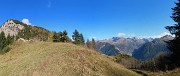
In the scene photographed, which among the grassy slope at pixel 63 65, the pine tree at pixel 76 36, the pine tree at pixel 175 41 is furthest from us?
the pine tree at pixel 76 36

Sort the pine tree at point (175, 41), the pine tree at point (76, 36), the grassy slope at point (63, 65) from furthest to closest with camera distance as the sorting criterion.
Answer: the pine tree at point (76, 36), the pine tree at point (175, 41), the grassy slope at point (63, 65)

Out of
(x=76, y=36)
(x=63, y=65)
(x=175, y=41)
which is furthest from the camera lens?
(x=76, y=36)

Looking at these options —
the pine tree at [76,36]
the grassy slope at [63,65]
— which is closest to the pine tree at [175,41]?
the grassy slope at [63,65]

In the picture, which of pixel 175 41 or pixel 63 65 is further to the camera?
pixel 175 41

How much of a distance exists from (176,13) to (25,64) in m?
25.7

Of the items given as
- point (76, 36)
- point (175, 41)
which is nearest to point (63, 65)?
point (175, 41)

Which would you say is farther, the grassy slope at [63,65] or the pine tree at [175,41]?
the pine tree at [175,41]

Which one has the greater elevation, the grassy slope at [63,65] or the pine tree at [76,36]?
the pine tree at [76,36]

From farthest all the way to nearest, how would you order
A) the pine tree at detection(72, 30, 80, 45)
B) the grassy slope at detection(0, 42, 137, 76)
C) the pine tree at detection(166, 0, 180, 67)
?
the pine tree at detection(72, 30, 80, 45)
the pine tree at detection(166, 0, 180, 67)
the grassy slope at detection(0, 42, 137, 76)

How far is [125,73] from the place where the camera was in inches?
1216

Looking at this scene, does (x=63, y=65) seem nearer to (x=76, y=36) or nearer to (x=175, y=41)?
(x=175, y=41)

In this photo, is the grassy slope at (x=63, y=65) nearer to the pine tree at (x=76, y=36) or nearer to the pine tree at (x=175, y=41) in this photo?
the pine tree at (x=175, y=41)

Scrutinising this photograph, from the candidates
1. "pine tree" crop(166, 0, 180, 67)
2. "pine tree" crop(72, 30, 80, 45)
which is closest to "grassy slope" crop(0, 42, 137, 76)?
"pine tree" crop(166, 0, 180, 67)

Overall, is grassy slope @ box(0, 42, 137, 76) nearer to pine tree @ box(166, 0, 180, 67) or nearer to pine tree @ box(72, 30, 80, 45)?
pine tree @ box(166, 0, 180, 67)
